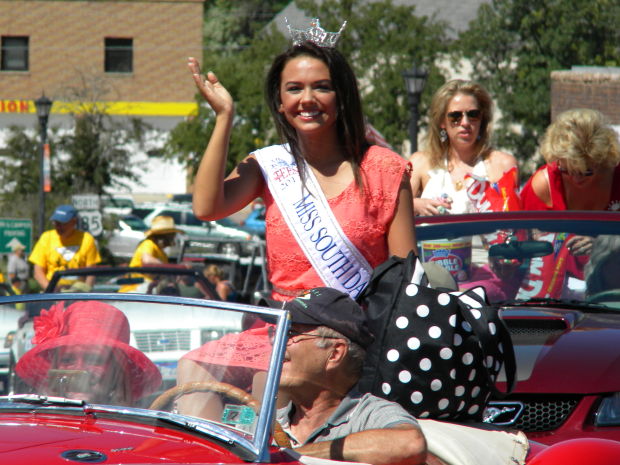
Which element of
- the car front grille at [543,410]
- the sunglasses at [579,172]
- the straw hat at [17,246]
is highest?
the sunglasses at [579,172]

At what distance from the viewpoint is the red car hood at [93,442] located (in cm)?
231

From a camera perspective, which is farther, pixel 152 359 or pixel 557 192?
pixel 557 192

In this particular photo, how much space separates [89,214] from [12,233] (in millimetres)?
2299

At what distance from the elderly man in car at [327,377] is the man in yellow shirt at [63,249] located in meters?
9.73

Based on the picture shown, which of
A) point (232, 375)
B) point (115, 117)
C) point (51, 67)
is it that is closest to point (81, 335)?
point (232, 375)

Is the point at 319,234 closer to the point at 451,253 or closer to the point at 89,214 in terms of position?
the point at 451,253

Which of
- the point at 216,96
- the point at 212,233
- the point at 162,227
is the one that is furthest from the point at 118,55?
the point at 216,96

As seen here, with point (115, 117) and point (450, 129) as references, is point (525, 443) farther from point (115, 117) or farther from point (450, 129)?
point (115, 117)

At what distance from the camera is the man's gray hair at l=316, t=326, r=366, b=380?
9.41 feet

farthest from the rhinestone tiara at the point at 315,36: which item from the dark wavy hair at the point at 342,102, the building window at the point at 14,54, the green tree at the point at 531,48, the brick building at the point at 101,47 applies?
the building window at the point at 14,54

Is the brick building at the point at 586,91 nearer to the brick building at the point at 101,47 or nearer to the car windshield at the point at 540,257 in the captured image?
the car windshield at the point at 540,257

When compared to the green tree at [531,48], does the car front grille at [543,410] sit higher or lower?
lower

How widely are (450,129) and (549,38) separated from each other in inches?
1098

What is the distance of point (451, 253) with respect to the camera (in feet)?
17.0
